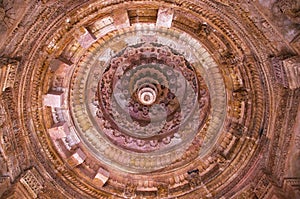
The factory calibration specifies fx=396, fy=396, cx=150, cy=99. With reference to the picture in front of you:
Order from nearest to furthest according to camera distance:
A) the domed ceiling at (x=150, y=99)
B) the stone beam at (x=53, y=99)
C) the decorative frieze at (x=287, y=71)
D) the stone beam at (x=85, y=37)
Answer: the decorative frieze at (x=287, y=71)
the domed ceiling at (x=150, y=99)
the stone beam at (x=85, y=37)
the stone beam at (x=53, y=99)

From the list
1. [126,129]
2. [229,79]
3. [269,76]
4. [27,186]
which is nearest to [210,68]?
[229,79]

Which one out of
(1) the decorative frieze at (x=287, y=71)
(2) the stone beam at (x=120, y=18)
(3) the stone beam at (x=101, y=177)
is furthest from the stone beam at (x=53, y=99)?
(1) the decorative frieze at (x=287, y=71)

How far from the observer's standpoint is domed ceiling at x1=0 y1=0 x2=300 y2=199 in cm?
664

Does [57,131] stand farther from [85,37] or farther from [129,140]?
[85,37]

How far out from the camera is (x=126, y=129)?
26.7 feet

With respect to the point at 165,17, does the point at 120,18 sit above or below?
below

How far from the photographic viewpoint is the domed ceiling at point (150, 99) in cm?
664

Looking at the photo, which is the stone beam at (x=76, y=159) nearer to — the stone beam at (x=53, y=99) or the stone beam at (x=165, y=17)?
the stone beam at (x=53, y=99)

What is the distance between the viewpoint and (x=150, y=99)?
7746 millimetres

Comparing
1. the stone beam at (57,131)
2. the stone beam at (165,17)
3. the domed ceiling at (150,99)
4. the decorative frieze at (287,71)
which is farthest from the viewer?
the stone beam at (57,131)

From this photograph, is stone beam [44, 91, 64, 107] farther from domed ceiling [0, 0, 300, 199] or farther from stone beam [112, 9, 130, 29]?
stone beam [112, 9, 130, 29]

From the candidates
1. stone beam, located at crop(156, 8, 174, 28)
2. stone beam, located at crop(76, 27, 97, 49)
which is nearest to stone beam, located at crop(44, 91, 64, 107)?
stone beam, located at crop(76, 27, 97, 49)

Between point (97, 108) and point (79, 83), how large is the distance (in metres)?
Answer: 0.65

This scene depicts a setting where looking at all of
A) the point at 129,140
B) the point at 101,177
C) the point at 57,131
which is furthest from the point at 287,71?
the point at 57,131
